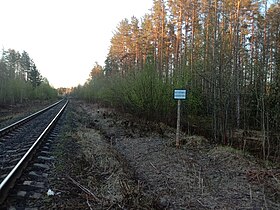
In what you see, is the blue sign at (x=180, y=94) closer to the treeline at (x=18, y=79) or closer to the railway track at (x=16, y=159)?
the railway track at (x=16, y=159)

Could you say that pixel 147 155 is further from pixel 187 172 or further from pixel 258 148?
pixel 258 148

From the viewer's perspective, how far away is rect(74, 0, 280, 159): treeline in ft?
28.3

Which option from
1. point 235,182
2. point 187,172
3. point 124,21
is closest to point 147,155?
point 187,172

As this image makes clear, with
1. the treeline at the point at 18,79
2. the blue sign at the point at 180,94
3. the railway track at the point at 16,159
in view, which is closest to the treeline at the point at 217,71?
the blue sign at the point at 180,94

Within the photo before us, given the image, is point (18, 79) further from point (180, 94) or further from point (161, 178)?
point (161, 178)

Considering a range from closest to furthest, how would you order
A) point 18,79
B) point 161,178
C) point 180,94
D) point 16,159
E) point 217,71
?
point 161,178, point 16,159, point 180,94, point 217,71, point 18,79

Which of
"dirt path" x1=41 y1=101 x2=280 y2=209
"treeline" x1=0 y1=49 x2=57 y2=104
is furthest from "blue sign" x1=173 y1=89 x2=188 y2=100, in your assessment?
"treeline" x1=0 y1=49 x2=57 y2=104

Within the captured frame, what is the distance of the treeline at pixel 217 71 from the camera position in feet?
28.3

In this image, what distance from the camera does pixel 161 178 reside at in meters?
5.63

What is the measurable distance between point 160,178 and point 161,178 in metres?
0.02

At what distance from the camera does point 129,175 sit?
18.7 ft

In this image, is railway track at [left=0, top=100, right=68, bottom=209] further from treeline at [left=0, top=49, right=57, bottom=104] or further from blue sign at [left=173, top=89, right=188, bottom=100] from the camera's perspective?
treeline at [left=0, top=49, right=57, bottom=104]

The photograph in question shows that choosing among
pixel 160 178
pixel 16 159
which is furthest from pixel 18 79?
pixel 160 178

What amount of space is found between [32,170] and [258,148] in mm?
7310
